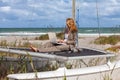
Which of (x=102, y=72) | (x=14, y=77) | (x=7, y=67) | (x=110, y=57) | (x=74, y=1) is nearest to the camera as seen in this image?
(x=14, y=77)

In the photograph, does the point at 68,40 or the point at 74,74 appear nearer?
the point at 74,74

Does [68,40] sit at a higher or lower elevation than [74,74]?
higher

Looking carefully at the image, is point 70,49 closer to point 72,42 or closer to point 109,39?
point 72,42

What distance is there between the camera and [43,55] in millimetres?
6832

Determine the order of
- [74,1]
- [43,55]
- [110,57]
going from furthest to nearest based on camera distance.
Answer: [74,1] → [110,57] → [43,55]

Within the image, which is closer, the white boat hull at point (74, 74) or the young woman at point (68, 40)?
the white boat hull at point (74, 74)

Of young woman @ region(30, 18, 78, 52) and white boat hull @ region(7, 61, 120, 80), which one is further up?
young woman @ region(30, 18, 78, 52)

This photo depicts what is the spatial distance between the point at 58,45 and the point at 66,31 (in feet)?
1.23

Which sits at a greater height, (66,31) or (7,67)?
(66,31)

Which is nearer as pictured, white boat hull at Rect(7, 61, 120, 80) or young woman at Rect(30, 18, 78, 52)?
white boat hull at Rect(7, 61, 120, 80)

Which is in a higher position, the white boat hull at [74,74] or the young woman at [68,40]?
the young woman at [68,40]

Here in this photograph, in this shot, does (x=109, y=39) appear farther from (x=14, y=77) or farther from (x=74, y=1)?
(x=14, y=77)

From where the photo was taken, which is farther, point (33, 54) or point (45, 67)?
point (45, 67)

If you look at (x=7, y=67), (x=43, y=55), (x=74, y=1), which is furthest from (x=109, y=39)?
(x=43, y=55)
